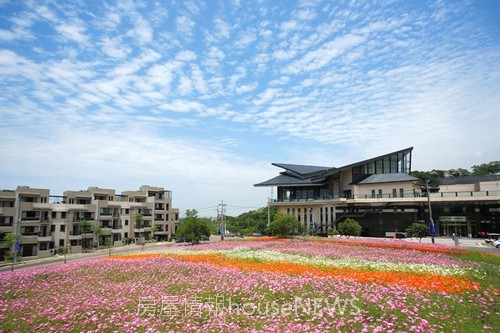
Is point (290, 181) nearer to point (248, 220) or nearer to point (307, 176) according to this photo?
point (307, 176)

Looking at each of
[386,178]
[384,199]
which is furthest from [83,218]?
[386,178]

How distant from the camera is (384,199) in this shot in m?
49.6

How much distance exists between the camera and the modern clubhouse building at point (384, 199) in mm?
44281

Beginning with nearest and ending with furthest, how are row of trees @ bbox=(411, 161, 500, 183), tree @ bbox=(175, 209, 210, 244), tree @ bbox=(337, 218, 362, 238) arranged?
1. tree @ bbox=(175, 209, 210, 244)
2. tree @ bbox=(337, 218, 362, 238)
3. row of trees @ bbox=(411, 161, 500, 183)

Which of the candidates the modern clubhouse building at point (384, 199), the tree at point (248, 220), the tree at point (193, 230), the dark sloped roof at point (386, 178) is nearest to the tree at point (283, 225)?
the tree at point (193, 230)

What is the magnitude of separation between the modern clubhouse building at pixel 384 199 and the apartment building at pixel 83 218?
2623 centimetres

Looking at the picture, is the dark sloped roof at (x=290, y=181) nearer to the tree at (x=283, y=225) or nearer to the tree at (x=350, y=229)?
the tree at (x=350, y=229)

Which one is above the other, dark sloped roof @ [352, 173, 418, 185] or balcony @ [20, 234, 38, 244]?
dark sloped roof @ [352, 173, 418, 185]

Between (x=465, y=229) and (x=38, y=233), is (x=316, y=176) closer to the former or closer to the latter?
(x=465, y=229)

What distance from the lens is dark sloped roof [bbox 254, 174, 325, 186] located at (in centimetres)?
6081

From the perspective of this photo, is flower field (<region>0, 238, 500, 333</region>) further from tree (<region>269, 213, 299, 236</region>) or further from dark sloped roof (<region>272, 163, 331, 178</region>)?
dark sloped roof (<region>272, 163, 331, 178</region>)

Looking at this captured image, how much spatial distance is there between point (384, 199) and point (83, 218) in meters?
49.9

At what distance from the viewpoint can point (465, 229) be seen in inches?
1779

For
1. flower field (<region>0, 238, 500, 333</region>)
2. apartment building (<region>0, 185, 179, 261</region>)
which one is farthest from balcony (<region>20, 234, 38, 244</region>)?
flower field (<region>0, 238, 500, 333</region>)
